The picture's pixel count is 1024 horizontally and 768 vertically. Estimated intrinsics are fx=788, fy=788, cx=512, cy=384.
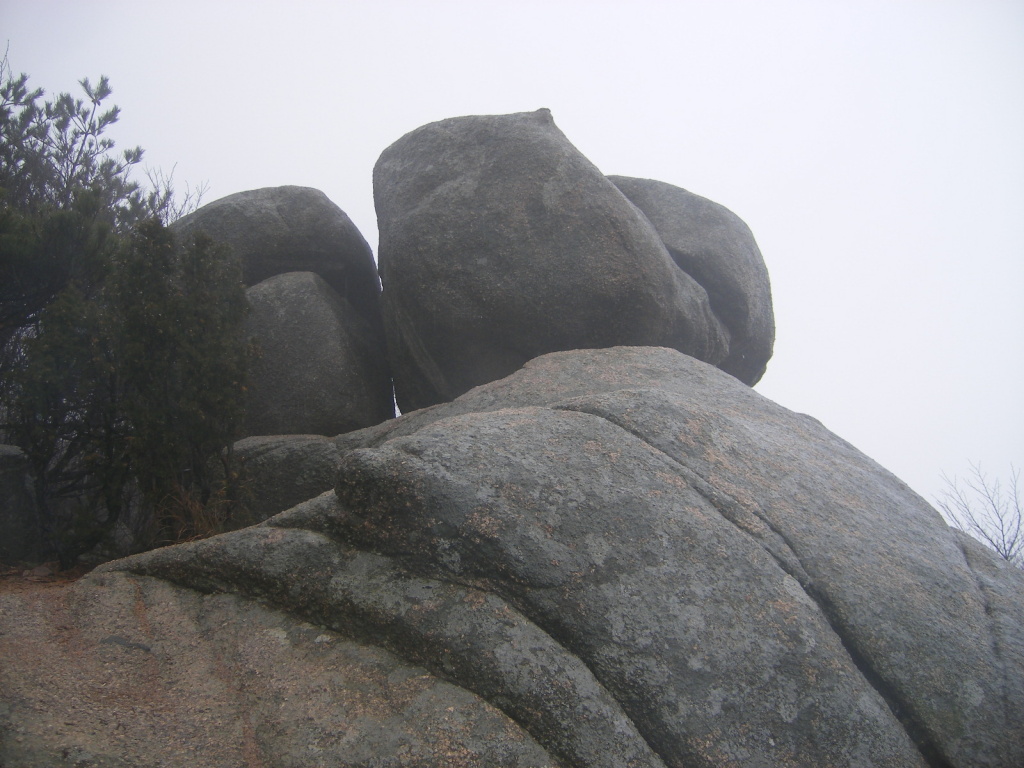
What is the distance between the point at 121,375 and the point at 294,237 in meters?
2.67

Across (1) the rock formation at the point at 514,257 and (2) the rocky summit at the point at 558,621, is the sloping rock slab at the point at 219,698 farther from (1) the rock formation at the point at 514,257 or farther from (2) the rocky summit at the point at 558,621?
(1) the rock formation at the point at 514,257

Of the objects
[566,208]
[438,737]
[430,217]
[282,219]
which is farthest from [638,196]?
[438,737]

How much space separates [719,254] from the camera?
7.70 metres

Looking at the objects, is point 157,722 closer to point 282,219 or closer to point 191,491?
point 191,491

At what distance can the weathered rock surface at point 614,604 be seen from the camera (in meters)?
2.74

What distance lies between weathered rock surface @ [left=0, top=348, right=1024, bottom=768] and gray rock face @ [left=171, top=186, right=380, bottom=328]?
433cm

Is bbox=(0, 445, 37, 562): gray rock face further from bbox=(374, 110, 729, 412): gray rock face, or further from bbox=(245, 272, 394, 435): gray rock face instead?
bbox=(374, 110, 729, 412): gray rock face

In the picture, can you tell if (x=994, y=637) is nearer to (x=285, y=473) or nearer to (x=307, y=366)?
(x=285, y=473)

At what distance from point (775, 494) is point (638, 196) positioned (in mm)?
4930

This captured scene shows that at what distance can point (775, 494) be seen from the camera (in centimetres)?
377

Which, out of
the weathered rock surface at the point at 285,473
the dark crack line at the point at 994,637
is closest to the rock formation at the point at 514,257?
the weathered rock surface at the point at 285,473

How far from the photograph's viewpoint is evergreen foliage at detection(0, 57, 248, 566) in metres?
5.29

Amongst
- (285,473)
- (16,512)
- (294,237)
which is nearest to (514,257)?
(285,473)

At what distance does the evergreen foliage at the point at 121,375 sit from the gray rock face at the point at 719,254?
163 inches
